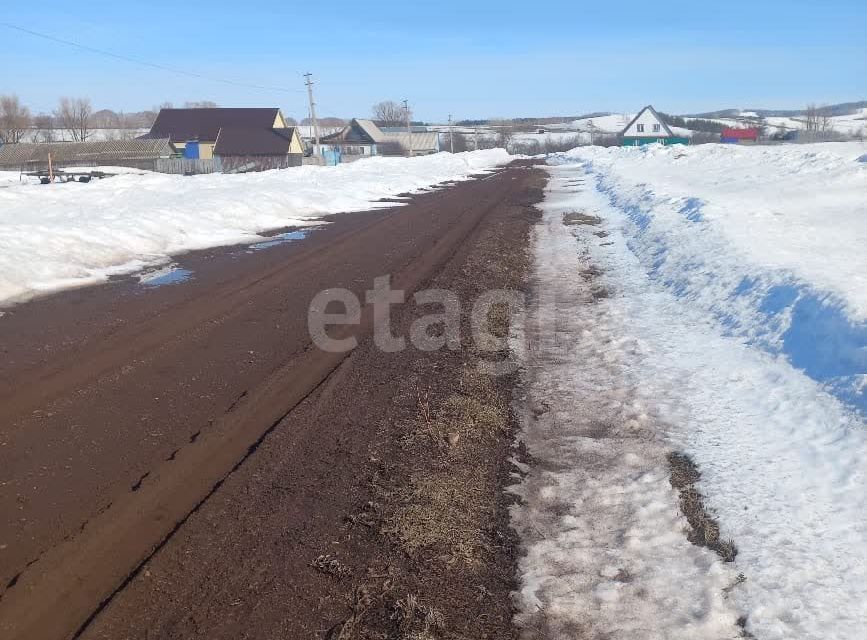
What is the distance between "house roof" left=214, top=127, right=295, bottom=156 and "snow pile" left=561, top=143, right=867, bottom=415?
49.3m

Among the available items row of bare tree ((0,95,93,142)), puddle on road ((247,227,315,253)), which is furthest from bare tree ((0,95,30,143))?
puddle on road ((247,227,315,253))

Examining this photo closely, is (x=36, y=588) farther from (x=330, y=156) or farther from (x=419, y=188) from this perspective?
(x=330, y=156)

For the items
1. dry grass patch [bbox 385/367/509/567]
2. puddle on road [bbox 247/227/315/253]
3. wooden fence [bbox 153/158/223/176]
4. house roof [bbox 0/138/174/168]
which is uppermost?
house roof [bbox 0/138/174/168]

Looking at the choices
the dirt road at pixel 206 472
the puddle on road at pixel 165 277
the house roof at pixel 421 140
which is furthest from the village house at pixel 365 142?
the dirt road at pixel 206 472

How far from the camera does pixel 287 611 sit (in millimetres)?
3502

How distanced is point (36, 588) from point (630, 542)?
3351mm

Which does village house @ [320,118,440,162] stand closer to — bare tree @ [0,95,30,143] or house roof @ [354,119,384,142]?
house roof @ [354,119,384,142]

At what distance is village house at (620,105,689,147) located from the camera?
101250 millimetres

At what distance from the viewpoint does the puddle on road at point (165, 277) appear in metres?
12.1

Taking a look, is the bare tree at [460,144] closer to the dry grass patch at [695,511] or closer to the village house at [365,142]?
the village house at [365,142]

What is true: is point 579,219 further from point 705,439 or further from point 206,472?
point 206,472

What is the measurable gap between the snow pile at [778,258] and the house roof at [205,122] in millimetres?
59149

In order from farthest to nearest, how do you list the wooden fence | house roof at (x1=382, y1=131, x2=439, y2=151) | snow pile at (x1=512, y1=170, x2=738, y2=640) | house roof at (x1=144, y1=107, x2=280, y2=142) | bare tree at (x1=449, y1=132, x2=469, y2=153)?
bare tree at (x1=449, y1=132, x2=469, y2=153) → house roof at (x1=382, y1=131, x2=439, y2=151) → house roof at (x1=144, y1=107, x2=280, y2=142) → the wooden fence → snow pile at (x1=512, y1=170, x2=738, y2=640)

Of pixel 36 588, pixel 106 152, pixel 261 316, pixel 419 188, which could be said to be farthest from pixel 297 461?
pixel 106 152
